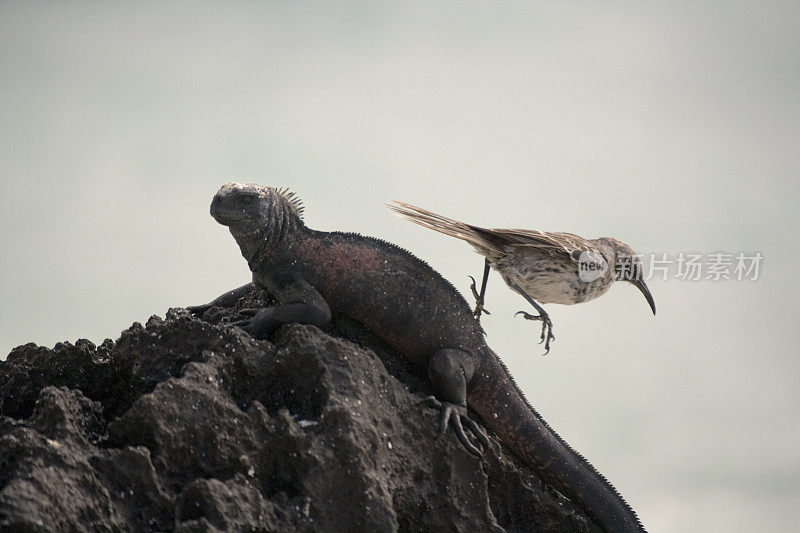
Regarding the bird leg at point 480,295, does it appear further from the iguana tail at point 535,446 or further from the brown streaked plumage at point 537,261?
the iguana tail at point 535,446

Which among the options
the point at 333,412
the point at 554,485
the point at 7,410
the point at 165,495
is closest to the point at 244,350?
the point at 333,412

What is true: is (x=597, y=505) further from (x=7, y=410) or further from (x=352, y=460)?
(x=7, y=410)

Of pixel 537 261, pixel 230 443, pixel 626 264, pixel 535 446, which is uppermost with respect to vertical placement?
pixel 626 264

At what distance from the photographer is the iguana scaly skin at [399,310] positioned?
5.35m

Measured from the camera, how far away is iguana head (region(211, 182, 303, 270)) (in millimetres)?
5352

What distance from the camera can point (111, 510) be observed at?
3.97m

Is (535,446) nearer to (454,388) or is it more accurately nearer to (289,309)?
(454,388)

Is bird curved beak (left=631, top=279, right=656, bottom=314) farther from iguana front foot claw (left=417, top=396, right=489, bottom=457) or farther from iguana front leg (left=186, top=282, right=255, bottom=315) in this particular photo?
iguana front leg (left=186, top=282, right=255, bottom=315)

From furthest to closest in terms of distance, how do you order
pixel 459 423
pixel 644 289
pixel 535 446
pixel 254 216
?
pixel 644 289 < pixel 535 446 < pixel 254 216 < pixel 459 423

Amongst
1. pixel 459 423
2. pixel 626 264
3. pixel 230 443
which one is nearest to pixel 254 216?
pixel 230 443

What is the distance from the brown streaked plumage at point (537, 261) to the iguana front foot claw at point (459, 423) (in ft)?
2.78

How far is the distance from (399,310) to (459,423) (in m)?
0.83

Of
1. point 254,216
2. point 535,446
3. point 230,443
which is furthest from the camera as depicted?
point 535,446

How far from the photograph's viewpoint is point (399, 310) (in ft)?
17.9
